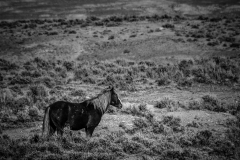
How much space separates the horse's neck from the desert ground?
4.07 feet

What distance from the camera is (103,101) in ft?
22.0

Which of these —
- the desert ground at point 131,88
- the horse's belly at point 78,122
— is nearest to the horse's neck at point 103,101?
the horse's belly at point 78,122

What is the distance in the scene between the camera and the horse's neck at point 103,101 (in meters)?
6.59

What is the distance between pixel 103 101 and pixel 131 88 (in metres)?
5.72

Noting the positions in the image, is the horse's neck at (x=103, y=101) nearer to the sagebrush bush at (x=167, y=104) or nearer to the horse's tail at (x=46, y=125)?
the horse's tail at (x=46, y=125)

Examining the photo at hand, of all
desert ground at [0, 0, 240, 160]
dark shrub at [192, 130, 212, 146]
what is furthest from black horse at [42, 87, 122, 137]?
dark shrub at [192, 130, 212, 146]

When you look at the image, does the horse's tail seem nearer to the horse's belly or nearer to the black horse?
the black horse

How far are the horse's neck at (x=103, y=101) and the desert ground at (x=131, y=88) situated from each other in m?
1.24

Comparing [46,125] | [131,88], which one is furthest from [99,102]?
[131,88]

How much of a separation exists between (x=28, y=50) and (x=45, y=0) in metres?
50.8

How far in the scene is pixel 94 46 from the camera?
22484 millimetres

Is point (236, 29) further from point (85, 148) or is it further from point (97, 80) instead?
point (85, 148)

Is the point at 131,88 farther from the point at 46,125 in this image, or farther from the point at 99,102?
the point at 46,125

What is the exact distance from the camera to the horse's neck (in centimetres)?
659
